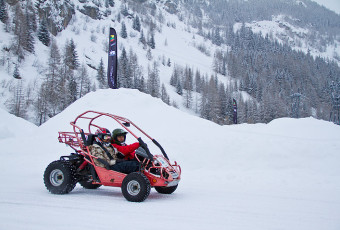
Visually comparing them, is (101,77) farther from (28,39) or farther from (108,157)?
(108,157)

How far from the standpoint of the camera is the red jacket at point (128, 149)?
233 inches

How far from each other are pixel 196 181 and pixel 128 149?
141 inches

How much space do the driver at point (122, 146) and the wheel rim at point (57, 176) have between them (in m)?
1.50

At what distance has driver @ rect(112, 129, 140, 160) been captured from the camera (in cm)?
594

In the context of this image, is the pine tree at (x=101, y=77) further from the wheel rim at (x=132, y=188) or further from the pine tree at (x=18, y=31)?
the wheel rim at (x=132, y=188)

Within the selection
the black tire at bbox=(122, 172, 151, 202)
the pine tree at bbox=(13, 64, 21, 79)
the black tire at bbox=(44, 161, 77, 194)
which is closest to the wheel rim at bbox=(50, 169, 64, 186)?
the black tire at bbox=(44, 161, 77, 194)

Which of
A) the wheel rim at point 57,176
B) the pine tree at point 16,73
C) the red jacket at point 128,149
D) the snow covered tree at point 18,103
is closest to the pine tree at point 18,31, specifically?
the pine tree at point 16,73

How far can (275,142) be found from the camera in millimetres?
11688

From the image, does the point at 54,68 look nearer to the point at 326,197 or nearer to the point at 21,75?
the point at 21,75

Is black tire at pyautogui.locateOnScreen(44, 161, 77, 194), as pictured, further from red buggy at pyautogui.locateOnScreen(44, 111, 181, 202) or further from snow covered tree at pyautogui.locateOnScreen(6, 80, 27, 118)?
snow covered tree at pyautogui.locateOnScreen(6, 80, 27, 118)

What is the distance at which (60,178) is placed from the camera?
588 cm

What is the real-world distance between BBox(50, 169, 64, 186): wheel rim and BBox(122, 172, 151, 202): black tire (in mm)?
1881

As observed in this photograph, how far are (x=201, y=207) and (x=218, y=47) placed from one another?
145 meters

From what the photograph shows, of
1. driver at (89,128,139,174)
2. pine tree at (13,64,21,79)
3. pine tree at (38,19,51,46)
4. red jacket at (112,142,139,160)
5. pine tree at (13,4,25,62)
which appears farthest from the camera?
pine tree at (38,19,51,46)
